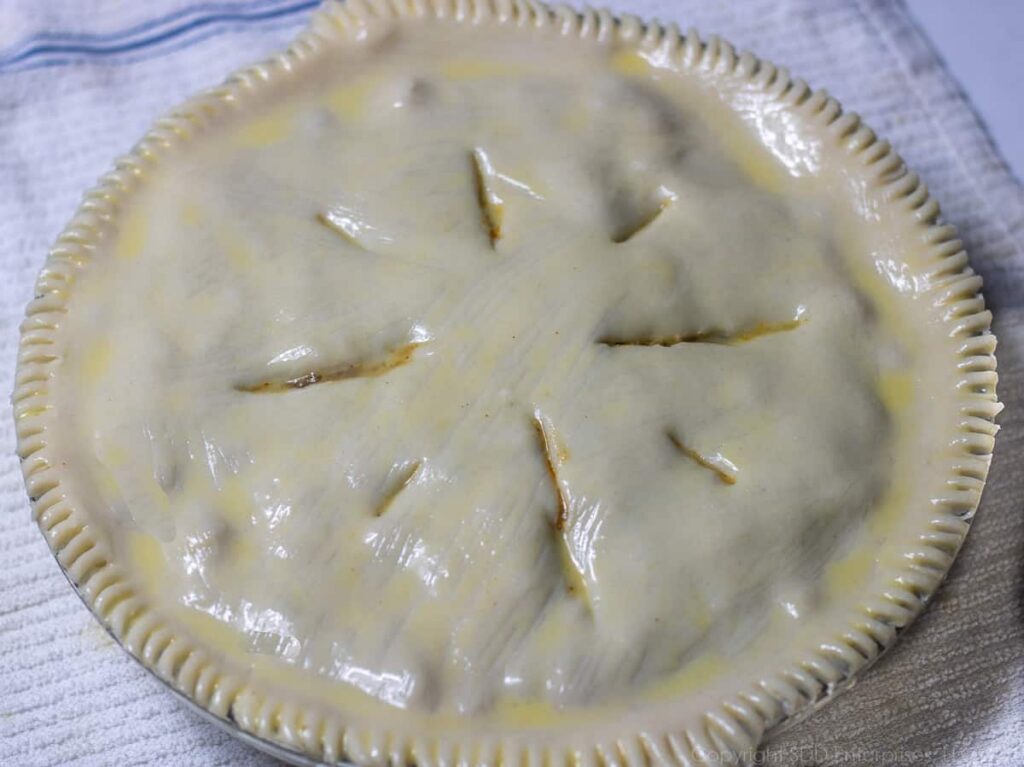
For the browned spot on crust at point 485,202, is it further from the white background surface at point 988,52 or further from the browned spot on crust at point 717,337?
the white background surface at point 988,52

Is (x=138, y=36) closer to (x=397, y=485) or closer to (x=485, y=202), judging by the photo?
(x=485, y=202)

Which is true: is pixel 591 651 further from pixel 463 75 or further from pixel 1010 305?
Answer: pixel 1010 305

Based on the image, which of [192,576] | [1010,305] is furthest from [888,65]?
[192,576]

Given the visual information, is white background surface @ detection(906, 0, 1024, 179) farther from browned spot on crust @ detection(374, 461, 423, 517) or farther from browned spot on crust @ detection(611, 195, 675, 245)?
browned spot on crust @ detection(374, 461, 423, 517)

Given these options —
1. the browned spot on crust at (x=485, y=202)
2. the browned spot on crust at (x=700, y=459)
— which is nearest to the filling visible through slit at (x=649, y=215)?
the browned spot on crust at (x=485, y=202)

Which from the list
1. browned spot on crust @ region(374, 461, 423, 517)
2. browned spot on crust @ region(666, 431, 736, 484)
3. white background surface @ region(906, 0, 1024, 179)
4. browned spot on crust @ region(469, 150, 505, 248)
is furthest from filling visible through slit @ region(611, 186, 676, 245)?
white background surface @ region(906, 0, 1024, 179)

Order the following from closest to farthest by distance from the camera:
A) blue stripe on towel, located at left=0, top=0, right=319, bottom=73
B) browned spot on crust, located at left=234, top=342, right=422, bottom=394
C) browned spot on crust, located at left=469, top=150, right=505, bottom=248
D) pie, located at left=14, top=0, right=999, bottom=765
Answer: pie, located at left=14, top=0, right=999, bottom=765
browned spot on crust, located at left=234, top=342, right=422, bottom=394
browned spot on crust, located at left=469, top=150, right=505, bottom=248
blue stripe on towel, located at left=0, top=0, right=319, bottom=73

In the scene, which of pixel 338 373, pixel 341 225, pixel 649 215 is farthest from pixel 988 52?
pixel 338 373
